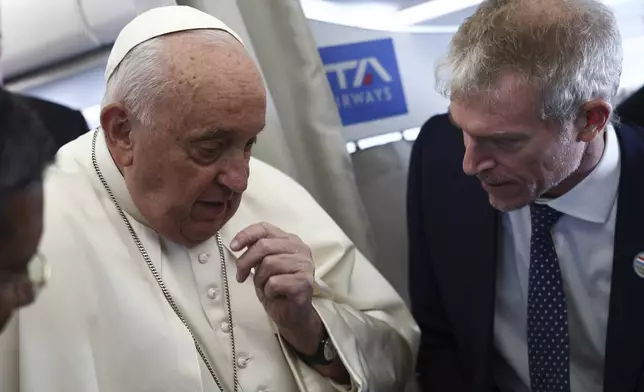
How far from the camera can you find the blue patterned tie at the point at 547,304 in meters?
1.88

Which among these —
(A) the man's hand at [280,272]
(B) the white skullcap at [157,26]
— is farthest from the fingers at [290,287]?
(B) the white skullcap at [157,26]

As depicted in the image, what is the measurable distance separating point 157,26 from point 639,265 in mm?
1212

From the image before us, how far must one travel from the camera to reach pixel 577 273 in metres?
1.91

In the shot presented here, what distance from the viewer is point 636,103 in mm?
2176

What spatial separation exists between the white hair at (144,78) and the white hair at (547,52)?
57 cm

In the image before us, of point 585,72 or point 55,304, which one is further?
point 585,72

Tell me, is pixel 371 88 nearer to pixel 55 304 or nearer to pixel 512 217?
pixel 512 217

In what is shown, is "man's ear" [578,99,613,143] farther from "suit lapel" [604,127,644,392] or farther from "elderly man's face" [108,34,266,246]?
"elderly man's face" [108,34,266,246]

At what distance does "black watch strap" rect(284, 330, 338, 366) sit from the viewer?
5.71 ft

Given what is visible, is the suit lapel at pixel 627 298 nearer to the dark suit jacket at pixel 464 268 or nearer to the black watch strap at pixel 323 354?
the dark suit jacket at pixel 464 268

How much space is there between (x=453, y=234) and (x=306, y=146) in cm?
55

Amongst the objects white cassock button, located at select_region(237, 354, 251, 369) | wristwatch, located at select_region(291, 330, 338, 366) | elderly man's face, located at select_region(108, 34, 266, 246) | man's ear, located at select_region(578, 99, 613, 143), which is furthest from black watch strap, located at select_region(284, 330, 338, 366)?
man's ear, located at select_region(578, 99, 613, 143)

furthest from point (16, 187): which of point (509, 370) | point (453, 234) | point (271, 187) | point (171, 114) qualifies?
point (509, 370)

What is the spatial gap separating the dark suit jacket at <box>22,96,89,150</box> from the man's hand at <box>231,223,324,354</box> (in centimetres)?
60
